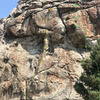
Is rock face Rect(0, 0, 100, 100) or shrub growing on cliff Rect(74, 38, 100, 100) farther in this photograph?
rock face Rect(0, 0, 100, 100)

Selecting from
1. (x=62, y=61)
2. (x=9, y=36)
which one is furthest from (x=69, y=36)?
(x=9, y=36)

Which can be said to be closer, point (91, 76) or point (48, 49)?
point (91, 76)

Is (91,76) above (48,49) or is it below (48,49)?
below

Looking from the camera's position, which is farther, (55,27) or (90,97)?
(55,27)

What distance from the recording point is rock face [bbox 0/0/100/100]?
54.5ft

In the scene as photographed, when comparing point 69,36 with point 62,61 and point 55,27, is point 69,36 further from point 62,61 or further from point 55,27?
point 62,61

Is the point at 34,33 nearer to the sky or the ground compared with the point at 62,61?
nearer to the sky

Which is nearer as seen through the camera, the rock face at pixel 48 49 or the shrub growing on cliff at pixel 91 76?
the shrub growing on cliff at pixel 91 76

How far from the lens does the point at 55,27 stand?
18781 millimetres

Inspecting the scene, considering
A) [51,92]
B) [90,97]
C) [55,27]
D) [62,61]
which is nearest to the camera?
[90,97]

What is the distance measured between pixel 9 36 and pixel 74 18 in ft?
32.8

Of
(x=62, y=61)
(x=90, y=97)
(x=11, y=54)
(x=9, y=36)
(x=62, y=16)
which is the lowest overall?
(x=90, y=97)

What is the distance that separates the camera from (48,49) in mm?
19188

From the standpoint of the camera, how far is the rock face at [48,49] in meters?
16.6
